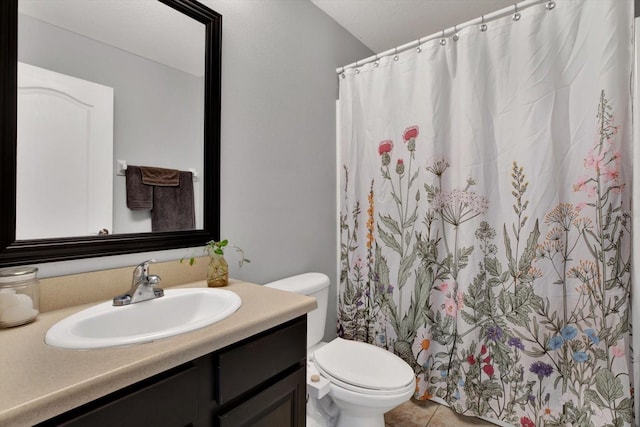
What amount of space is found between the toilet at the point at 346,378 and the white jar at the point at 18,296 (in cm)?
92

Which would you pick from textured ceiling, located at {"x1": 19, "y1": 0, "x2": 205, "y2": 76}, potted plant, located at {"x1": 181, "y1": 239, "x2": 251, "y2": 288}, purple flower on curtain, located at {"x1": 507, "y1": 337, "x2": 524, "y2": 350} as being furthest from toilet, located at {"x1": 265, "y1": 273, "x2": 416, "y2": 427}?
textured ceiling, located at {"x1": 19, "y1": 0, "x2": 205, "y2": 76}

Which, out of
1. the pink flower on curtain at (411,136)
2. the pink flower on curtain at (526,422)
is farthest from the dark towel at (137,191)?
the pink flower on curtain at (526,422)

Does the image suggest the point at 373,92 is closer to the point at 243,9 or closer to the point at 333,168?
the point at 333,168

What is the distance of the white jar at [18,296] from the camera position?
81 cm

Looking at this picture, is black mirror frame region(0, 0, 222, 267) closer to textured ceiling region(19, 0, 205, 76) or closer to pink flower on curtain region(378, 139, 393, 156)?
textured ceiling region(19, 0, 205, 76)

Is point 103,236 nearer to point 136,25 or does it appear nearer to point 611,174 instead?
point 136,25

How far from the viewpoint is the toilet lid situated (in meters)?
1.35

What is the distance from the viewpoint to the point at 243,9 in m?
1.54

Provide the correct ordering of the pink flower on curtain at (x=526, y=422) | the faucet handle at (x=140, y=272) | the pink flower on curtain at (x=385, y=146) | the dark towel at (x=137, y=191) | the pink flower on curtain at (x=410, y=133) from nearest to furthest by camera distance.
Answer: the faucet handle at (x=140, y=272) < the dark towel at (x=137, y=191) < the pink flower on curtain at (x=526, y=422) < the pink flower on curtain at (x=410, y=133) < the pink flower on curtain at (x=385, y=146)

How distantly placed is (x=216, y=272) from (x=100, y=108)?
70 centimetres

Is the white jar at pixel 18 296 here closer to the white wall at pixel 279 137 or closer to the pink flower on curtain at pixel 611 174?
the white wall at pixel 279 137

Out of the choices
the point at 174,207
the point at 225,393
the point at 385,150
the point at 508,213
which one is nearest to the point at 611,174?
the point at 508,213

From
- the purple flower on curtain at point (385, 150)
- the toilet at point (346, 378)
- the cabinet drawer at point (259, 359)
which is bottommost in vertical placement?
the toilet at point (346, 378)

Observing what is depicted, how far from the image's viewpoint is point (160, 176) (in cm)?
125
